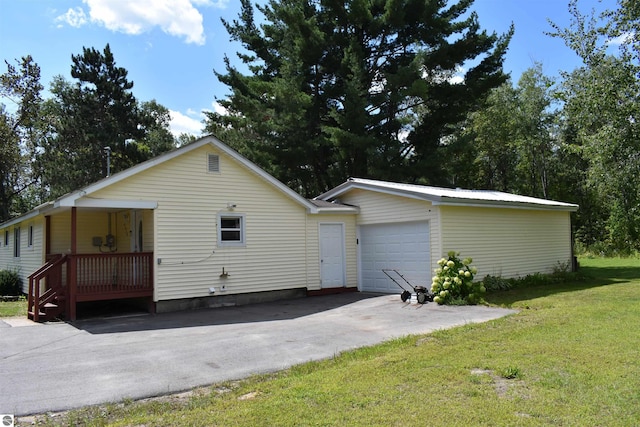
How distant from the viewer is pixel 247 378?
5820mm

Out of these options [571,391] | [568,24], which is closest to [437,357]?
[571,391]

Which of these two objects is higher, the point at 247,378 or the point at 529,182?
the point at 529,182

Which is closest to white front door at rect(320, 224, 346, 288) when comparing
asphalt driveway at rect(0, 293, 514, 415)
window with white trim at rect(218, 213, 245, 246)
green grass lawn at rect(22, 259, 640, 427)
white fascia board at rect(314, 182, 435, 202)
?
white fascia board at rect(314, 182, 435, 202)

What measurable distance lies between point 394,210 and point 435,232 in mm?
1621

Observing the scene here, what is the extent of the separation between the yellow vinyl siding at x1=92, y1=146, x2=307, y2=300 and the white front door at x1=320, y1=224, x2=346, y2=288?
2.28 ft

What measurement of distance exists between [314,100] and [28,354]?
729 inches

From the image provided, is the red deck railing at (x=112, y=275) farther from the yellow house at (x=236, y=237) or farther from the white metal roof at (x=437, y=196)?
the white metal roof at (x=437, y=196)

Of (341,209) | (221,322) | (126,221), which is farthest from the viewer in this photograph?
(341,209)

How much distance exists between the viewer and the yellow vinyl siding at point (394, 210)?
12.5 metres

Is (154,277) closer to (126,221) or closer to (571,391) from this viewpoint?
(126,221)

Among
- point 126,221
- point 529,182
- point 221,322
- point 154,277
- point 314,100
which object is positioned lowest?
point 221,322

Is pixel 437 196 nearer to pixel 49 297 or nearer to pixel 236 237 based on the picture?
pixel 236 237

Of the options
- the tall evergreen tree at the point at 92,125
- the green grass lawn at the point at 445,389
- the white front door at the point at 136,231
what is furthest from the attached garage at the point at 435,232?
the tall evergreen tree at the point at 92,125

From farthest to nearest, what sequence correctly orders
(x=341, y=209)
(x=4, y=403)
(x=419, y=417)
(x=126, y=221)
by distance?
(x=341, y=209)
(x=126, y=221)
(x=4, y=403)
(x=419, y=417)
